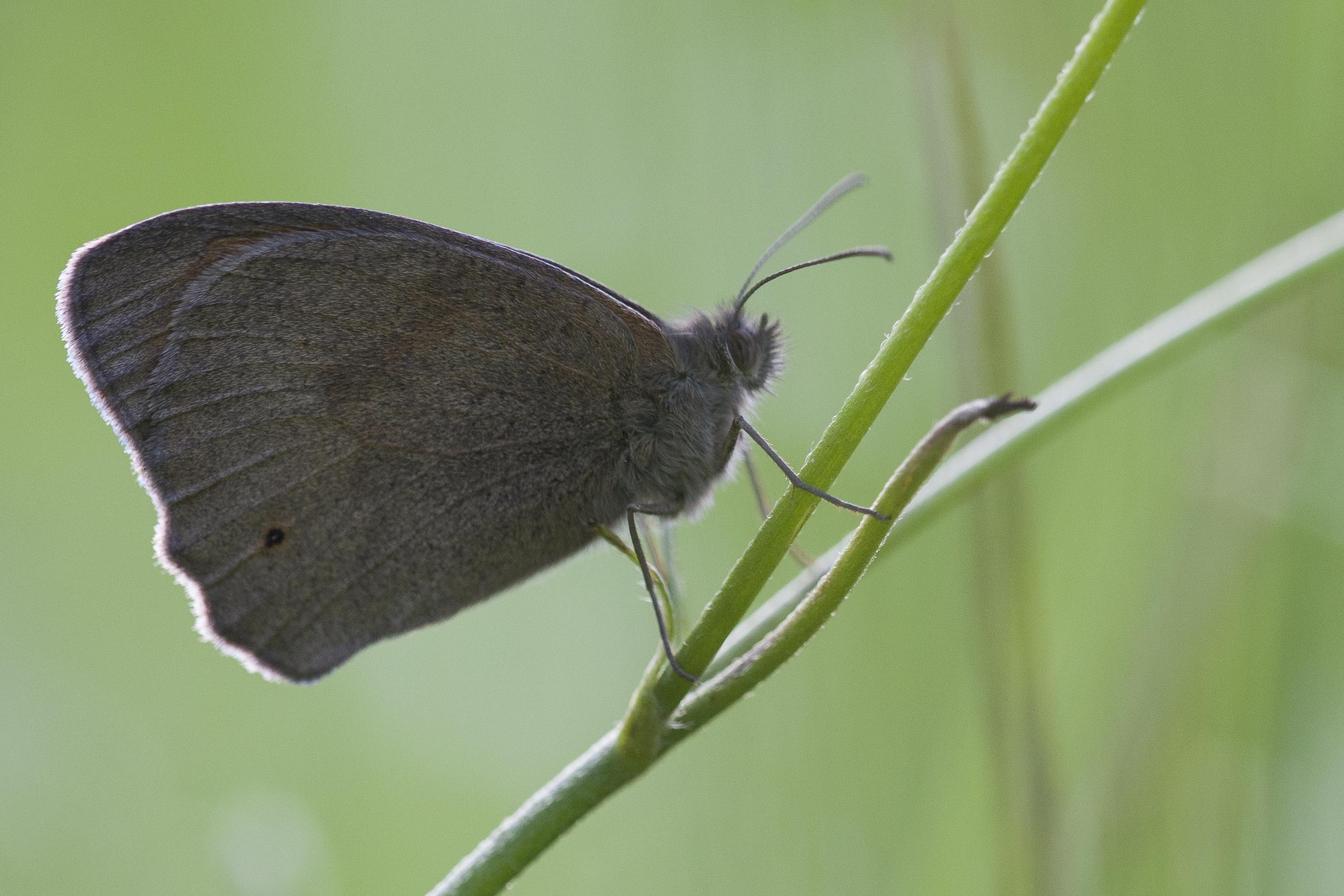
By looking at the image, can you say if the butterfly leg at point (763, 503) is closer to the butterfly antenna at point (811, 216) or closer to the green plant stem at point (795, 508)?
the butterfly antenna at point (811, 216)

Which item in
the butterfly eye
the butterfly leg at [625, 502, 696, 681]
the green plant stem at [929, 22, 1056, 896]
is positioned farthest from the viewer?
the butterfly eye

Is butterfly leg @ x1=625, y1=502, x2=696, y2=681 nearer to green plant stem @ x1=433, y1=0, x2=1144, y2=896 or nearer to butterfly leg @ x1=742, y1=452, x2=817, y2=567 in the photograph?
green plant stem @ x1=433, y1=0, x2=1144, y2=896

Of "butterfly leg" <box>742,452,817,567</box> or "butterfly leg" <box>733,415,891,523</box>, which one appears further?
"butterfly leg" <box>742,452,817,567</box>

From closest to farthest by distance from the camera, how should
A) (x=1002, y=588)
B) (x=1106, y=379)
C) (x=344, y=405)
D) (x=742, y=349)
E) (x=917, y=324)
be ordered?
1. (x=917, y=324)
2. (x=1106, y=379)
3. (x=1002, y=588)
4. (x=344, y=405)
5. (x=742, y=349)

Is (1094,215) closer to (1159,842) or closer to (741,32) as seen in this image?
(741,32)

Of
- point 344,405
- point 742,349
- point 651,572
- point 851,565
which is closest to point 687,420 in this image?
point 742,349

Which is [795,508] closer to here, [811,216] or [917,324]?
[917,324]

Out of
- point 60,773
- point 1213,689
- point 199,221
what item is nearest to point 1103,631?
point 1213,689

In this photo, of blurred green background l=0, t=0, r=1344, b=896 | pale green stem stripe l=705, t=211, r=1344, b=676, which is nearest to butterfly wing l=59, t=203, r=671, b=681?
blurred green background l=0, t=0, r=1344, b=896
